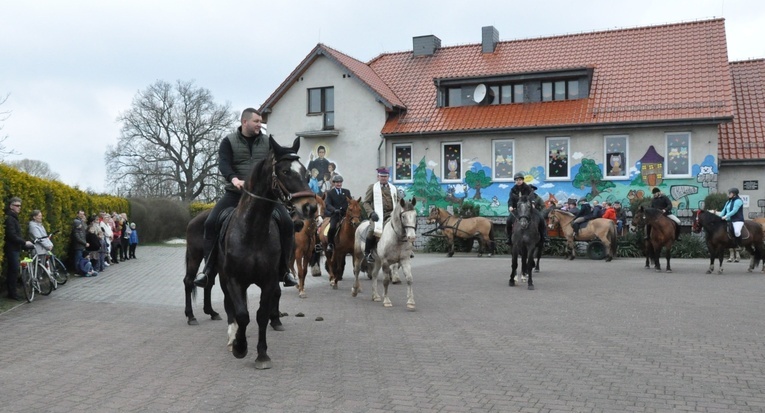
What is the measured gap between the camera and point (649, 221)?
19.2 metres

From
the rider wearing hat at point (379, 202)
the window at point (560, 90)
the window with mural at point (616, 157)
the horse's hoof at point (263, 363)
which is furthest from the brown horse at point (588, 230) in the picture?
the horse's hoof at point (263, 363)

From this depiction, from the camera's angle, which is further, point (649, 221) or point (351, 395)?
point (649, 221)

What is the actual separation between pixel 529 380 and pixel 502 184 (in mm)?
24407

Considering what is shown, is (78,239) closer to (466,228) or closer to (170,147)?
(466,228)

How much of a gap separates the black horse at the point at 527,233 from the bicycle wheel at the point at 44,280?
10.1 metres

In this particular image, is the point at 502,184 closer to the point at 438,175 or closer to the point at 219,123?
the point at 438,175

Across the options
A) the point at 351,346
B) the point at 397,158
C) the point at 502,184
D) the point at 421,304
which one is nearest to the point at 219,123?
the point at 397,158

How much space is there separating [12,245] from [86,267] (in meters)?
5.91

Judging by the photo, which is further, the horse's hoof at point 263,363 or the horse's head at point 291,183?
the horse's hoof at point 263,363

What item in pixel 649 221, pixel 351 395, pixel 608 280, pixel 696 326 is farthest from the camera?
pixel 649 221

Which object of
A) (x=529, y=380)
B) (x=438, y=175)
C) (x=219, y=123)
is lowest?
(x=529, y=380)

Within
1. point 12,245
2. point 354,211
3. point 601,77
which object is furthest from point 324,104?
point 12,245

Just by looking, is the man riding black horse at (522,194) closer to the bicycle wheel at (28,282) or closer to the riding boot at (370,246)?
the riding boot at (370,246)

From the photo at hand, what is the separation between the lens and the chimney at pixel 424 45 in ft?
124
